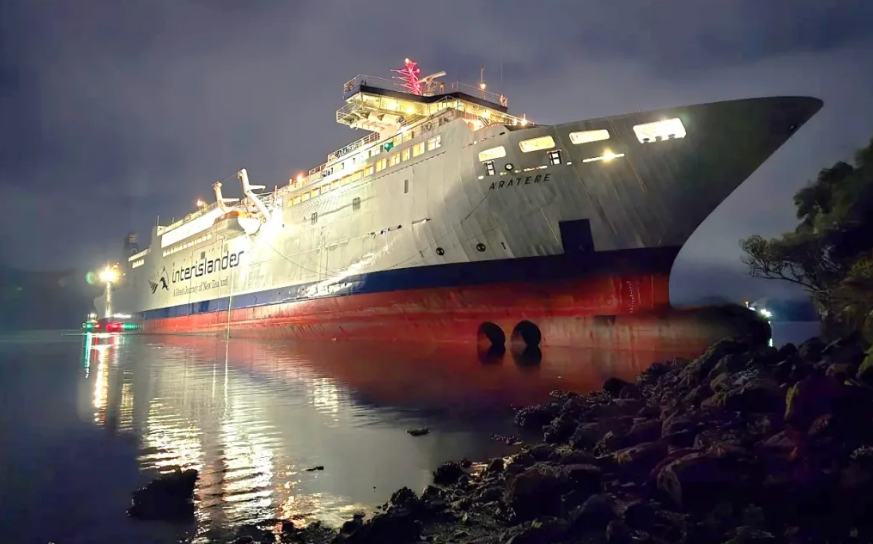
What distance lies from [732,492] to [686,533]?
1.03m

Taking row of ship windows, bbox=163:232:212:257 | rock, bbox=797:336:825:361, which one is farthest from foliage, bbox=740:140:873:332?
row of ship windows, bbox=163:232:212:257

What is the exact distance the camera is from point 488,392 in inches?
590

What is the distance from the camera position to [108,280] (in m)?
76.2

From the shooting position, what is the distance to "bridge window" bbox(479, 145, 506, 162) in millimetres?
25094

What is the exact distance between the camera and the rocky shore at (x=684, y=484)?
5.26 meters

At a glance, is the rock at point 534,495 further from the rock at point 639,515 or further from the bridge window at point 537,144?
the bridge window at point 537,144

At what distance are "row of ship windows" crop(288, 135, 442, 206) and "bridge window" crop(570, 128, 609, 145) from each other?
741 centimetres

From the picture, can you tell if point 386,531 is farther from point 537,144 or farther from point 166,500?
point 537,144

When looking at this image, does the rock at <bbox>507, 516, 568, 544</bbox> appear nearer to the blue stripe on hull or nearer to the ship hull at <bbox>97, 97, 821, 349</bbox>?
the ship hull at <bbox>97, 97, 821, 349</bbox>

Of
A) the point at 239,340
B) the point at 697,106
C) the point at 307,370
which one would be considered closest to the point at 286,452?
the point at 307,370

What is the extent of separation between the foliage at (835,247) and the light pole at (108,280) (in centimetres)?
7899

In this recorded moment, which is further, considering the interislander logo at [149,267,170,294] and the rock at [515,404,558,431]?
the interislander logo at [149,267,170,294]

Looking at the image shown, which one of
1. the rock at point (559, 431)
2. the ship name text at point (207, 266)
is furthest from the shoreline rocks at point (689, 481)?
the ship name text at point (207, 266)

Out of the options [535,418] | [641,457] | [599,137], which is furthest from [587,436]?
[599,137]
